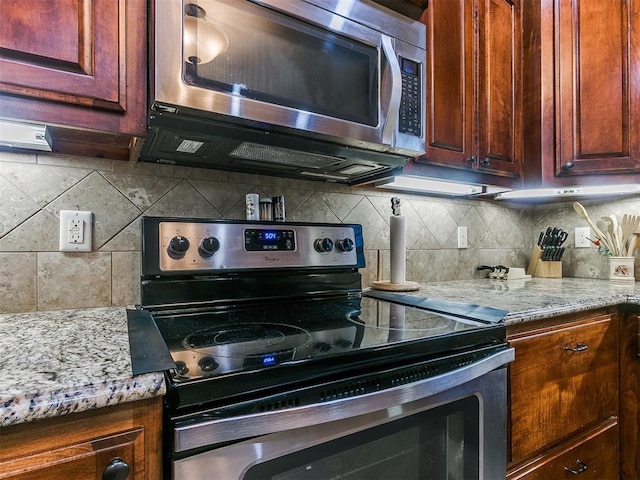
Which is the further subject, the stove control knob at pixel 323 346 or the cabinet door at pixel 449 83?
the cabinet door at pixel 449 83

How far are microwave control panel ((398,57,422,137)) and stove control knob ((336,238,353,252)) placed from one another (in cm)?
44

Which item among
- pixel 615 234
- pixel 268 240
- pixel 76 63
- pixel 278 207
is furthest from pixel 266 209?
pixel 615 234

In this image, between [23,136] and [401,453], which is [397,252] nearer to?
[401,453]


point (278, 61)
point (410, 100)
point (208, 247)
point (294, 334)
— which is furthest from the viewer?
point (410, 100)

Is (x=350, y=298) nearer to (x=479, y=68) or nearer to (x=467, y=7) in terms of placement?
(x=479, y=68)

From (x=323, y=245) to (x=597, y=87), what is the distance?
56.3 inches

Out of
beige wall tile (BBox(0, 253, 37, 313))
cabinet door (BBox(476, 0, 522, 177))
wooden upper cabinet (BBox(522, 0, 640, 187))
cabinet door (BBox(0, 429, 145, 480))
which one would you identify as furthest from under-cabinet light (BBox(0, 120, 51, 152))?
wooden upper cabinet (BBox(522, 0, 640, 187))

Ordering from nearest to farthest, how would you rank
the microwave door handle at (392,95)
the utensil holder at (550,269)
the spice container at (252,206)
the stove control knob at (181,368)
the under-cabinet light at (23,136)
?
1. the stove control knob at (181,368)
2. the under-cabinet light at (23,136)
3. the microwave door handle at (392,95)
4. the spice container at (252,206)
5. the utensil holder at (550,269)

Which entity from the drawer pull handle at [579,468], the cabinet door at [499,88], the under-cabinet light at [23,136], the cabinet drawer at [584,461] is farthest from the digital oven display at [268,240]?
the drawer pull handle at [579,468]

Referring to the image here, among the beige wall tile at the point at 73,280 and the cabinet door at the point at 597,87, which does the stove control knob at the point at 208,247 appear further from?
the cabinet door at the point at 597,87

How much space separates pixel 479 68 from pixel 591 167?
26.6 inches

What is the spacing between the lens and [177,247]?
1.03 m

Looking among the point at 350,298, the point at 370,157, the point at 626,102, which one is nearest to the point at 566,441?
the point at 350,298

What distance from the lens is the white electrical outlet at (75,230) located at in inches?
40.4
